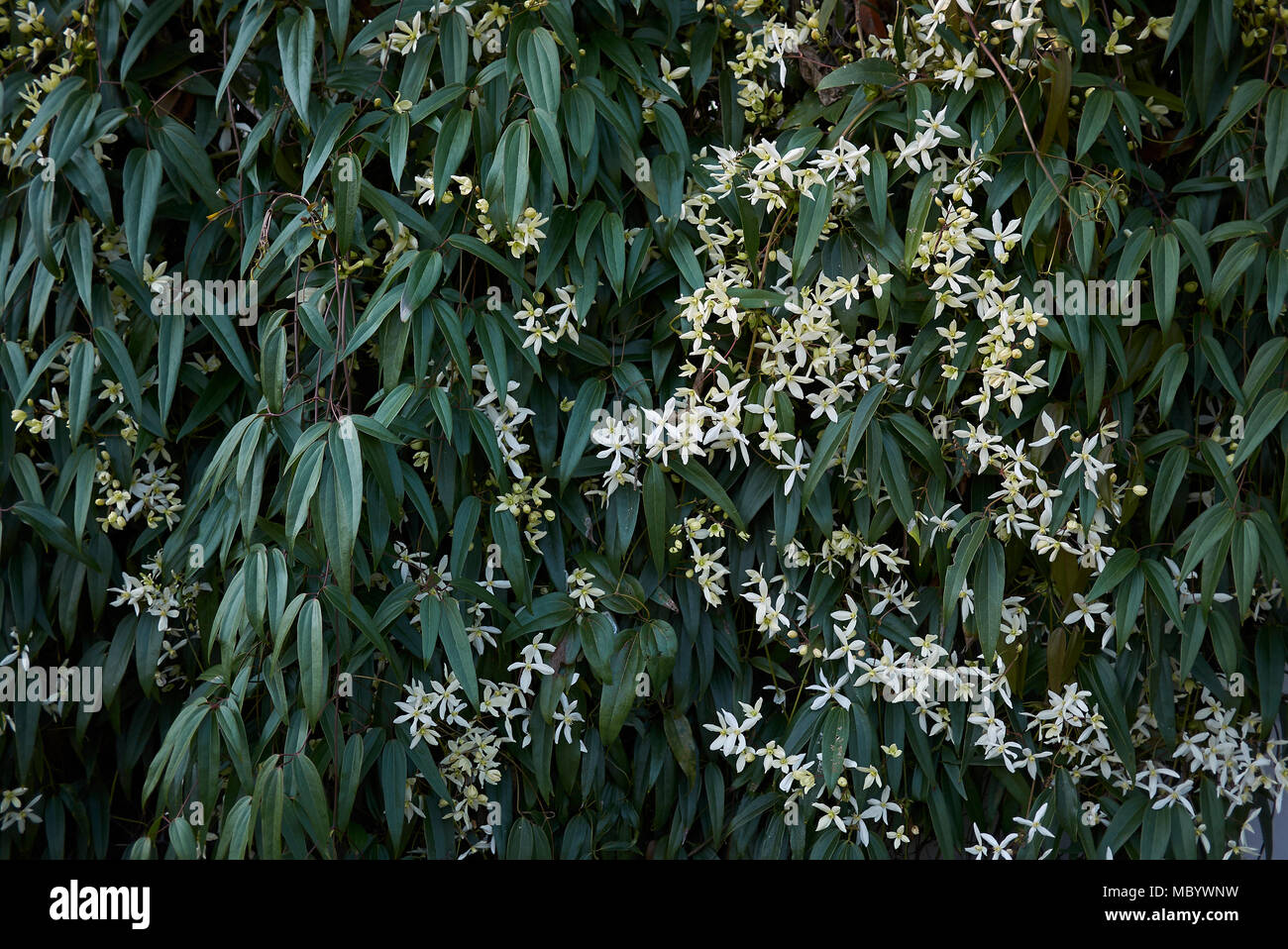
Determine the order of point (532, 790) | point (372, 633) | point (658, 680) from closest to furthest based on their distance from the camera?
point (372, 633) → point (658, 680) → point (532, 790)

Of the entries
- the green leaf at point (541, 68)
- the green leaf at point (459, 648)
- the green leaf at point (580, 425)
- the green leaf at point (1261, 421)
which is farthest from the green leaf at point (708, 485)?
the green leaf at point (1261, 421)

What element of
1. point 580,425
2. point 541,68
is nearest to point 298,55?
point 541,68

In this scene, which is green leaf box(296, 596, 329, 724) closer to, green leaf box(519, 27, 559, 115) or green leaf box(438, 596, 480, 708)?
green leaf box(438, 596, 480, 708)

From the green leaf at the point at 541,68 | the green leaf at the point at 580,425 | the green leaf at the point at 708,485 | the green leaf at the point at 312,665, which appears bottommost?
the green leaf at the point at 312,665

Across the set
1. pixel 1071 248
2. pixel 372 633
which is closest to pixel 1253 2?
pixel 1071 248

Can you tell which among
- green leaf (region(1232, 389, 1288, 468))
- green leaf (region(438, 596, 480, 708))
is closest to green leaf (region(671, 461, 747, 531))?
green leaf (region(438, 596, 480, 708))

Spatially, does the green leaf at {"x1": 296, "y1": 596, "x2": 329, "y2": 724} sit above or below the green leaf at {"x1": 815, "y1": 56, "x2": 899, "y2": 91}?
below

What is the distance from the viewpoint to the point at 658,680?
1.46m

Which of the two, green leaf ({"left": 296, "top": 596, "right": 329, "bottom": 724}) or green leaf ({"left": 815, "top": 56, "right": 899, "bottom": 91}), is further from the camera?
green leaf ({"left": 815, "top": 56, "right": 899, "bottom": 91})

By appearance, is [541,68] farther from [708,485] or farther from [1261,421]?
[1261,421]

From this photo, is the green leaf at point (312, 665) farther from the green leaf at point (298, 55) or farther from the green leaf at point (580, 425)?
the green leaf at point (298, 55)
